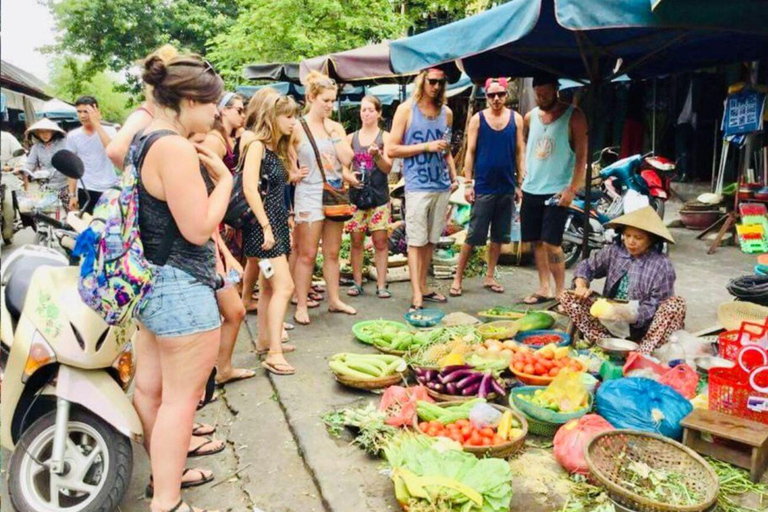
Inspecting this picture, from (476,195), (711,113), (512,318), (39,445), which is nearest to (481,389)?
(512,318)

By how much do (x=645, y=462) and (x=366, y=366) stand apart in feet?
6.19

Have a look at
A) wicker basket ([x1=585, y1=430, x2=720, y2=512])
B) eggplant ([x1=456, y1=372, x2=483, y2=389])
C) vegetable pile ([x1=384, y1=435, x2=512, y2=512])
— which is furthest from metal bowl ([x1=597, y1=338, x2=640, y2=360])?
vegetable pile ([x1=384, y1=435, x2=512, y2=512])

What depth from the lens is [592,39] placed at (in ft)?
16.9

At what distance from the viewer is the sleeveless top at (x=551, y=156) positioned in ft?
18.9

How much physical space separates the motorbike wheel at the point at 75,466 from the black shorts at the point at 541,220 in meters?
4.30

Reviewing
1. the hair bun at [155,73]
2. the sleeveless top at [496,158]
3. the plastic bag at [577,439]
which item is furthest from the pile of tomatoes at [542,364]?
the hair bun at [155,73]

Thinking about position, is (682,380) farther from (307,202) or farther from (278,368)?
(307,202)

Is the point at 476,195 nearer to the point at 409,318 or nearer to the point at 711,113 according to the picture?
the point at 409,318

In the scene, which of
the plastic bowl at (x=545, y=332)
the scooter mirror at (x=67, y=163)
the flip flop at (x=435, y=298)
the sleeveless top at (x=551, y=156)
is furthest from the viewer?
the flip flop at (x=435, y=298)

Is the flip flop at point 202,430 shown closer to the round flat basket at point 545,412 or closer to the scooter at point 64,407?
the scooter at point 64,407

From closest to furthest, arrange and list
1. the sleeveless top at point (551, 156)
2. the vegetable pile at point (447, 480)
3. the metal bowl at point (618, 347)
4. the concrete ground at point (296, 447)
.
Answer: the vegetable pile at point (447, 480) < the concrete ground at point (296, 447) < the metal bowl at point (618, 347) < the sleeveless top at point (551, 156)

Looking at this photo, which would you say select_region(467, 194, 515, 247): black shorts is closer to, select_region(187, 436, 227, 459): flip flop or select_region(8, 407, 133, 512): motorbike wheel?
select_region(187, 436, 227, 459): flip flop

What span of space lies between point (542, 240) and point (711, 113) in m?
7.11

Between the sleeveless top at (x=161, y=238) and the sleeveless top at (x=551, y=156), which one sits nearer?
the sleeveless top at (x=161, y=238)
